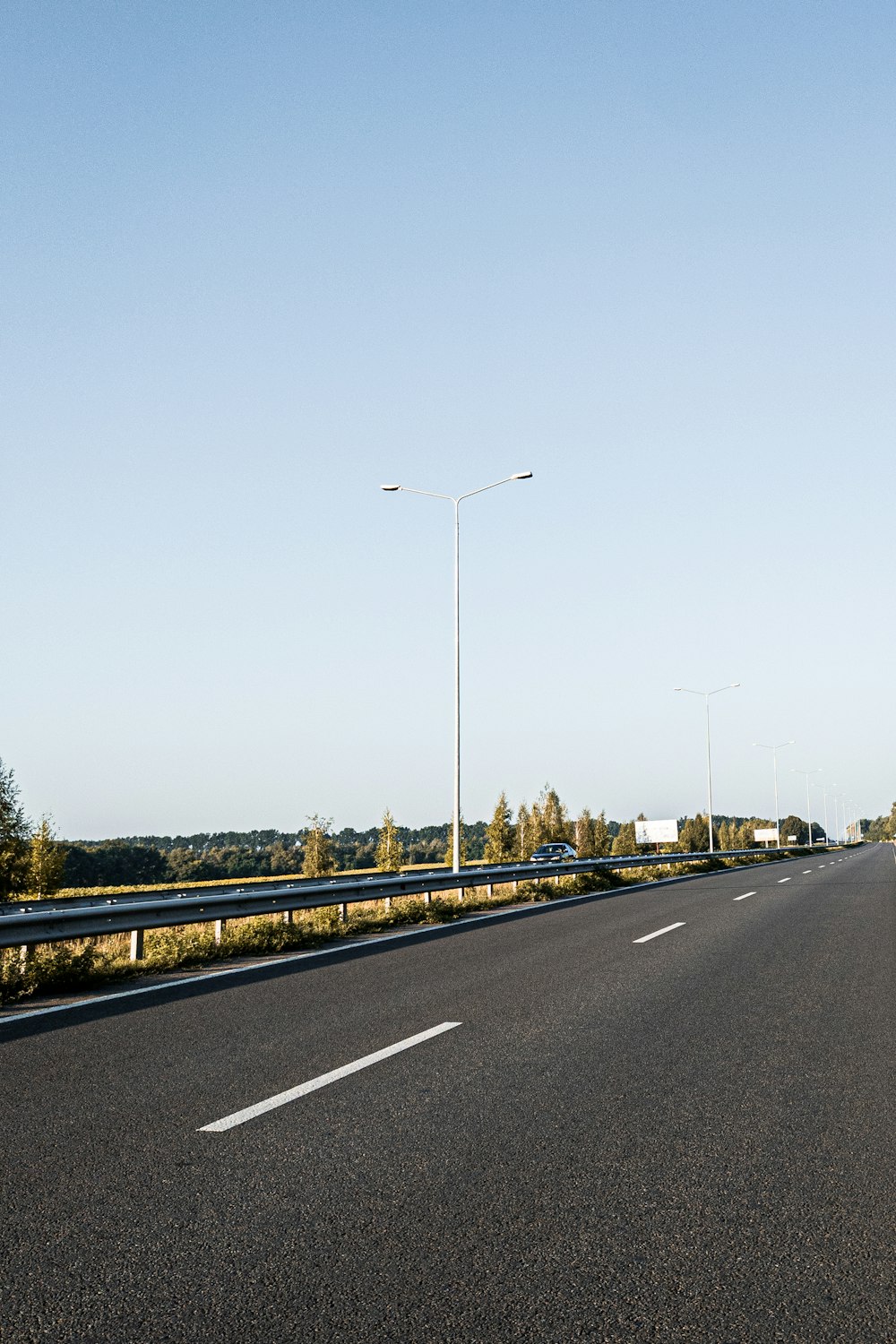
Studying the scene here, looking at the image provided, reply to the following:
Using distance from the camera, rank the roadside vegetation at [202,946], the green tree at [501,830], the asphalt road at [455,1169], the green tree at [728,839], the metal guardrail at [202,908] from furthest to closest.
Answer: the green tree at [728,839] → the green tree at [501,830] → the metal guardrail at [202,908] → the roadside vegetation at [202,946] → the asphalt road at [455,1169]

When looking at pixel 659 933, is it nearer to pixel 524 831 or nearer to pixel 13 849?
pixel 13 849

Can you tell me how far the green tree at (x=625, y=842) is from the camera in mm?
124156

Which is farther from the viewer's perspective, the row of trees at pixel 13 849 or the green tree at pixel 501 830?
the green tree at pixel 501 830

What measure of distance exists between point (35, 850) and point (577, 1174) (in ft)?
219

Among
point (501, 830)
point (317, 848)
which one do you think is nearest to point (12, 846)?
point (317, 848)

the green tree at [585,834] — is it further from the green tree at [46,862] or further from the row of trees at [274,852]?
the green tree at [46,862]

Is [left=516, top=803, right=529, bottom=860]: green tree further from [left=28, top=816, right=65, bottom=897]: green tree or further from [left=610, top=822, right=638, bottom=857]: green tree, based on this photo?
[left=28, top=816, right=65, bottom=897]: green tree

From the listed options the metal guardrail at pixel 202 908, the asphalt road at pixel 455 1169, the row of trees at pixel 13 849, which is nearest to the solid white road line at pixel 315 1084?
the asphalt road at pixel 455 1169

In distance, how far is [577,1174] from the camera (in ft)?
14.2

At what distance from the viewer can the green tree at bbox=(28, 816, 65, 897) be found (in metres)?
60.7

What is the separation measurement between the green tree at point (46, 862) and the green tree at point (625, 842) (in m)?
69.3

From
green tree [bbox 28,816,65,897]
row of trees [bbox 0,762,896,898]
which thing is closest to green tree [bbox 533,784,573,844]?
row of trees [bbox 0,762,896,898]

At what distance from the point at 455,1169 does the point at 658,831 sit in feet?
223

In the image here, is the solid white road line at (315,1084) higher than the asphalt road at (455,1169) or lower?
higher
